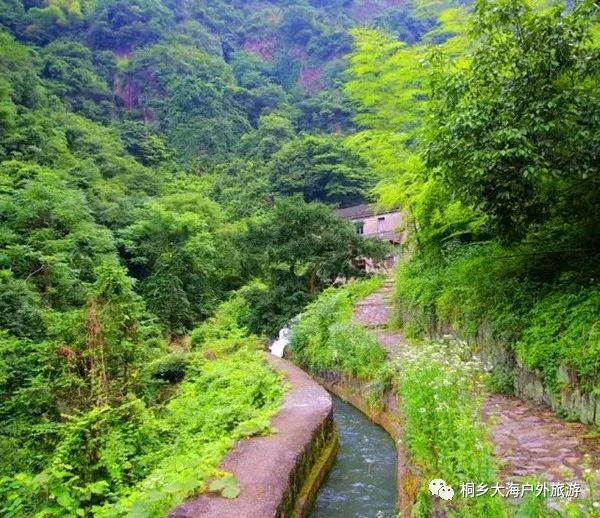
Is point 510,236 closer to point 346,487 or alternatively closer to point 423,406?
point 423,406

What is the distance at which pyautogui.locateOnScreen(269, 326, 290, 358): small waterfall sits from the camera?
18175mm

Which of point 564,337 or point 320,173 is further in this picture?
point 320,173

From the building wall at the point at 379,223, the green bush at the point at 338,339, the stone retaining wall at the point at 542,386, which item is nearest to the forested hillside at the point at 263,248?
the stone retaining wall at the point at 542,386

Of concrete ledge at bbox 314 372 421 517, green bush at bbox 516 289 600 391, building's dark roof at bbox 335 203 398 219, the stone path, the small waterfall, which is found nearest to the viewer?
the stone path

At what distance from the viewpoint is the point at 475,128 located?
6.52 m

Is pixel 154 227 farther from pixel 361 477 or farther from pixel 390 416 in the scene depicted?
pixel 361 477

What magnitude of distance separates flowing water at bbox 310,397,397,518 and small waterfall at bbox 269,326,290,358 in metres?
7.91

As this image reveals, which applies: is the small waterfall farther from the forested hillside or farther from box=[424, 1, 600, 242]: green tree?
box=[424, 1, 600, 242]: green tree

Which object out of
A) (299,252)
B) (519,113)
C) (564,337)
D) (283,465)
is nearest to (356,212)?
(299,252)

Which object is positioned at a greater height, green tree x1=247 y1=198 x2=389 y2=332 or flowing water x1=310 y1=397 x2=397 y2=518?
green tree x1=247 y1=198 x2=389 y2=332

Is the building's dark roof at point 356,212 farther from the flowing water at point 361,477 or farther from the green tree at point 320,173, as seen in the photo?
the flowing water at point 361,477

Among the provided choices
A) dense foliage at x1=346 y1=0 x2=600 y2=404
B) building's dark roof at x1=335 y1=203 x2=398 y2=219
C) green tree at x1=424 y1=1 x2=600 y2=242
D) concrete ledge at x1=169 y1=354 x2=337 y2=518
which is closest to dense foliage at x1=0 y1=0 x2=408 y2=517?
concrete ledge at x1=169 y1=354 x2=337 y2=518

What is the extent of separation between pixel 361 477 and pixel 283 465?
72.0 inches

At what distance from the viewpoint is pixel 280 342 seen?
18625mm
